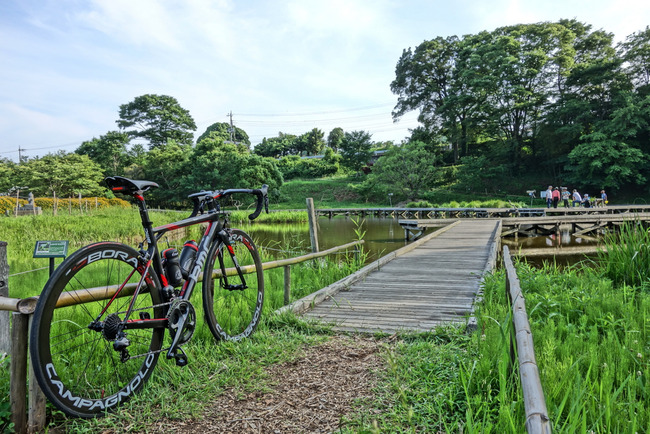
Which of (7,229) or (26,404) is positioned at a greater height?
(7,229)

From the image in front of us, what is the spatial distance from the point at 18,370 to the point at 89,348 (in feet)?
1.51

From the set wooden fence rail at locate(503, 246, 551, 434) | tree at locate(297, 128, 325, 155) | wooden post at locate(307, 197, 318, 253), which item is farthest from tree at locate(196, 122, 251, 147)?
wooden fence rail at locate(503, 246, 551, 434)

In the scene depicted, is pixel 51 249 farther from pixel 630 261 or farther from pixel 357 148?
pixel 357 148

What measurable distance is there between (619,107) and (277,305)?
28675 millimetres

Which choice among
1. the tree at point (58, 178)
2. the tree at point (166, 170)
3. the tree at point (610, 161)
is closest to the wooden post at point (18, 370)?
the tree at point (58, 178)

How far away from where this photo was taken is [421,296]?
3.85 metres

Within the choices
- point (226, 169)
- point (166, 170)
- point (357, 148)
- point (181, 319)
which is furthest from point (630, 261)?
point (357, 148)

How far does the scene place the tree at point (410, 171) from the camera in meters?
27.4

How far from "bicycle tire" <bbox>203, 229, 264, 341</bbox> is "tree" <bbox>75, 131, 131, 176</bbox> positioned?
118ft

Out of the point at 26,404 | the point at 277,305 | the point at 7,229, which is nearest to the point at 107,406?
the point at 26,404

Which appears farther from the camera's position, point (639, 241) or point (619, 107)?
point (619, 107)

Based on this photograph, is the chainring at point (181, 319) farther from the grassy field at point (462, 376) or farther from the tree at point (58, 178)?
the tree at point (58, 178)

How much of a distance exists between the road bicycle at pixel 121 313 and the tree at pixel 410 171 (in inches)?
1027

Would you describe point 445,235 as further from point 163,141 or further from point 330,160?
point 163,141
